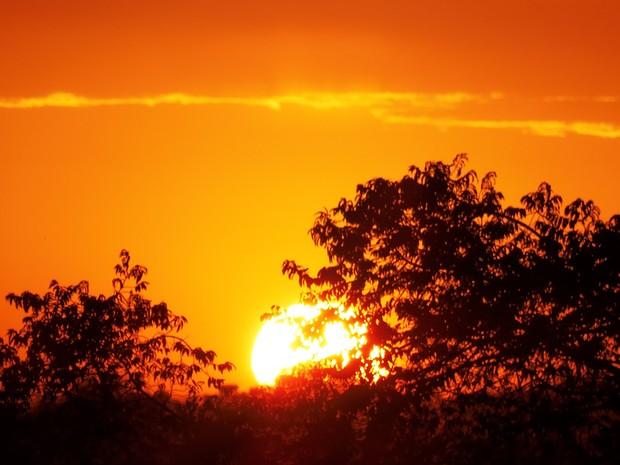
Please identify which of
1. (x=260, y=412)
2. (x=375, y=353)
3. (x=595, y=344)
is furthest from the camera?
(x=260, y=412)

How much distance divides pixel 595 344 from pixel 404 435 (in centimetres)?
410

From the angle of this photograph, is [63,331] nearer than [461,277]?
No

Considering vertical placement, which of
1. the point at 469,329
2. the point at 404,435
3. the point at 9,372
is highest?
the point at 9,372

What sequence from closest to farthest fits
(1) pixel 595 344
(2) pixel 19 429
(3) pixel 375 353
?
(1) pixel 595 344 → (3) pixel 375 353 → (2) pixel 19 429

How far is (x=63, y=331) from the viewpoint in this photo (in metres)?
23.6

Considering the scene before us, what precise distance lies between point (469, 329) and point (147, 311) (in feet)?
28.2

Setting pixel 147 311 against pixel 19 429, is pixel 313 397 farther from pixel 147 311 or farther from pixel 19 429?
pixel 19 429

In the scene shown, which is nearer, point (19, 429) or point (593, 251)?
point (593, 251)

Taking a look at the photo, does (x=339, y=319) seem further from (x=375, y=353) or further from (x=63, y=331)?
(x=63, y=331)

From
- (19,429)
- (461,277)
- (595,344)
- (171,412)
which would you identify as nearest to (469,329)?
(461,277)

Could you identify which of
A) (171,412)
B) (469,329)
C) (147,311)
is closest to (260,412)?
(171,412)

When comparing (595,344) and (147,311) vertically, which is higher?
(147,311)

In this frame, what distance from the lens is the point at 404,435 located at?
65.4ft

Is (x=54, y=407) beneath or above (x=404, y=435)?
above
